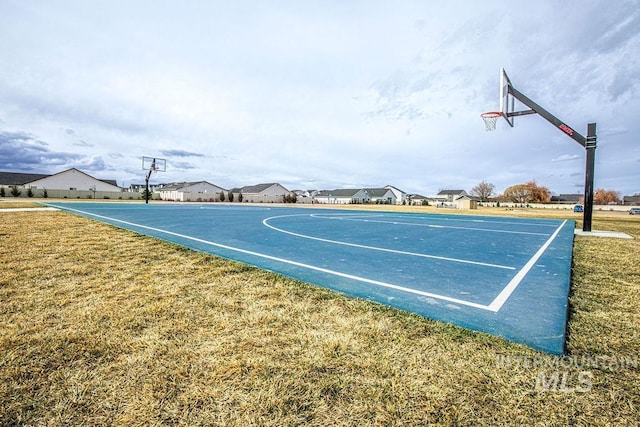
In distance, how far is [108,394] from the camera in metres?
1.87

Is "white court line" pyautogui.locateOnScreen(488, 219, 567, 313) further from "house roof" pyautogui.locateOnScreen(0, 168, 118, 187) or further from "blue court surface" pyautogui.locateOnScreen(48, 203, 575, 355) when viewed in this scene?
"house roof" pyautogui.locateOnScreen(0, 168, 118, 187)

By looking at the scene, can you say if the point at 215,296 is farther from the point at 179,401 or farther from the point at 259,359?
the point at 179,401

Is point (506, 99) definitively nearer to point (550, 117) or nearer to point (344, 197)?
point (550, 117)

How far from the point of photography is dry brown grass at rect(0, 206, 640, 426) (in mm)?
1739

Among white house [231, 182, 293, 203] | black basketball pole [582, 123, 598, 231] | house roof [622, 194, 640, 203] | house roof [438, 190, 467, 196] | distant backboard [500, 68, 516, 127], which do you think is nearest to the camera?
black basketball pole [582, 123, 598, 231]

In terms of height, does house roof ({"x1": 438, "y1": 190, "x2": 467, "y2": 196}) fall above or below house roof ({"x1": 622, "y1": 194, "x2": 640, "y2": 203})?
above

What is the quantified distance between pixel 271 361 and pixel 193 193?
62.6m

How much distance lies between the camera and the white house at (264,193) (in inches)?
2576

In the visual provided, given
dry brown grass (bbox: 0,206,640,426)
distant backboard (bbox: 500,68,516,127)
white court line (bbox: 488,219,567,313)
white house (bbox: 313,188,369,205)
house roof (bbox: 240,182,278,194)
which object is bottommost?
dry brown grass (bbox: 0,206,640,426)

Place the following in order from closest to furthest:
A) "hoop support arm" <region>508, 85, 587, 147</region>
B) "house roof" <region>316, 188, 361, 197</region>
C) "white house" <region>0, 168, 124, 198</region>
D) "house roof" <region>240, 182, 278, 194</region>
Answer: "hoop support arm" <region>508, 85, 587, 147</region>, "white house" <region>0, 168, 124, 198</region>, "house roof" <region>240, 182, 278, 194</region>, "house roof" <region>316, 188, 361, 197</region>

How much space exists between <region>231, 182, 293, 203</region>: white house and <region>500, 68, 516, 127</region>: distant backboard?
5623cm

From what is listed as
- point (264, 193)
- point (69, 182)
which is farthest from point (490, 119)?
point (69, 182)

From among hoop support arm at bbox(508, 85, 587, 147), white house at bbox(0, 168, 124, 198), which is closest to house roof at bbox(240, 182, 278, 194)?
white house at bbox(0, 168, 124, 198)

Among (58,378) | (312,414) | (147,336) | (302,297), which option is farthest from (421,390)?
(58,378)
